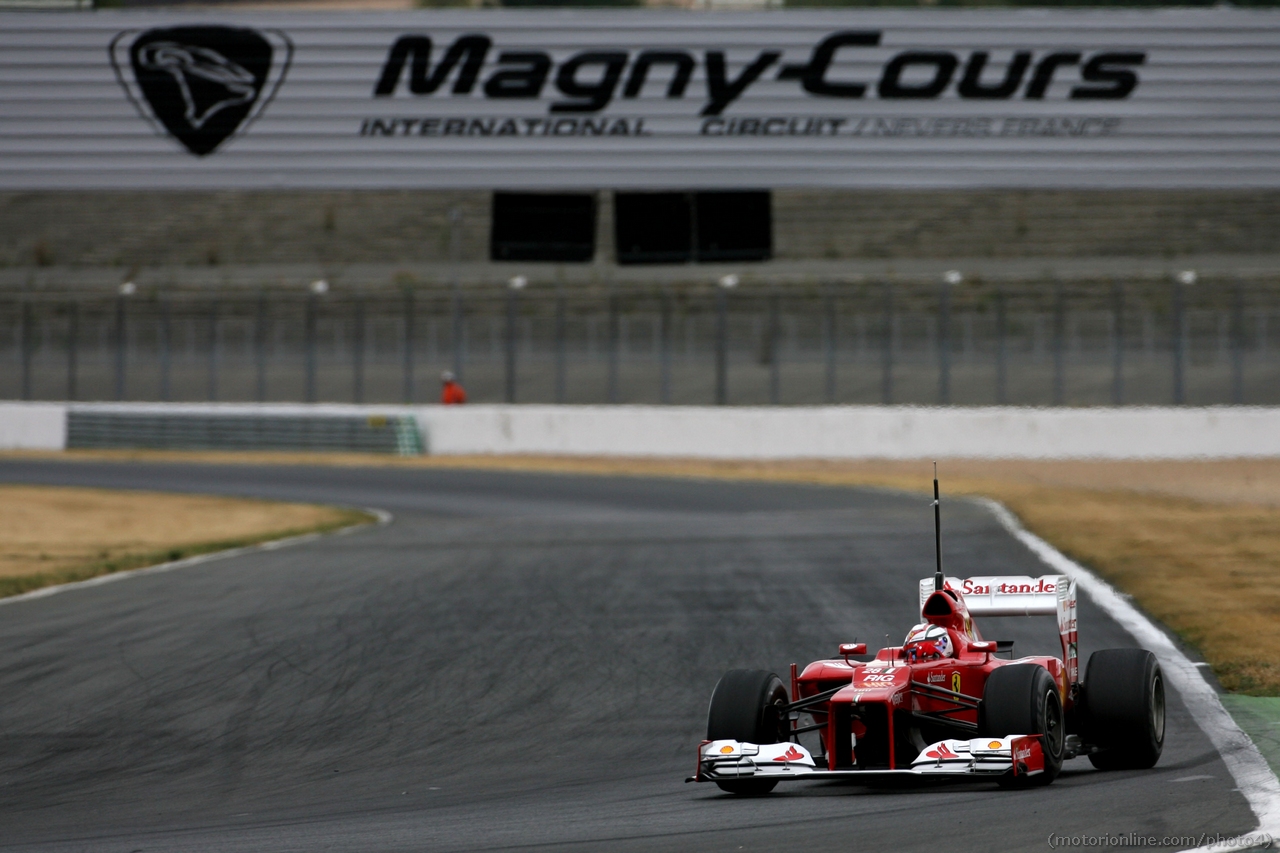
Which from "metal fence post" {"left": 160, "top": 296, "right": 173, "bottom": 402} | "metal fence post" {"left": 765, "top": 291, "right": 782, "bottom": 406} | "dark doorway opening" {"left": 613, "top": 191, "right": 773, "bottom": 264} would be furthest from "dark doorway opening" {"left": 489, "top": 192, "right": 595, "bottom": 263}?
"metal fence post" {"left": 160, "top": 296, "right": 173, "bottom": 402}

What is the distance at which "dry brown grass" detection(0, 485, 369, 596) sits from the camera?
1469 centimetres

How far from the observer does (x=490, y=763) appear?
690cm

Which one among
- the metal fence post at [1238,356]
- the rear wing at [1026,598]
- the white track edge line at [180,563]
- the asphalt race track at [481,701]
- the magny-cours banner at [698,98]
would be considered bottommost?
the asphalt race track at [481,701]

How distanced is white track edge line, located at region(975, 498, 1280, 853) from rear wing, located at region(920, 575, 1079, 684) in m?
0.74

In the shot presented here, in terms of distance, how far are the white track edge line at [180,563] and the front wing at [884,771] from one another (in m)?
8.02

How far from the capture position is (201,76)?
70.1ft

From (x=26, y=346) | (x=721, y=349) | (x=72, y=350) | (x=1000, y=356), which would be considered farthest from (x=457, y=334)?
(x=1000, y=356)

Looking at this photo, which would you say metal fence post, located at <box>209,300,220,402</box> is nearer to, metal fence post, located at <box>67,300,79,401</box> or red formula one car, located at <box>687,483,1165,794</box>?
metal fence post, located at <box>67,300,79,401</box>

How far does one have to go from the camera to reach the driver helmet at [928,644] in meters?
6.05

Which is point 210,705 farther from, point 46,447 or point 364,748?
point 46,447

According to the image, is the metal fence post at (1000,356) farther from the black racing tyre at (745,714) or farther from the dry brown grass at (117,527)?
the black racing tyre at (745,714)

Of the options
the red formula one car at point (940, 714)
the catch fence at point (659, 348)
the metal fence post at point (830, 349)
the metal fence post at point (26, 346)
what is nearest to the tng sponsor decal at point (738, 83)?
the catch fence at point (659, 348)

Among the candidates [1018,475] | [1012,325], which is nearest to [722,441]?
[1018,475]

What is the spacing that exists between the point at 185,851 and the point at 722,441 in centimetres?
2491
